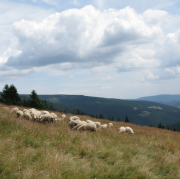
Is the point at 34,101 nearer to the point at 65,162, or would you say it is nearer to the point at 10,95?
the point at 10,95

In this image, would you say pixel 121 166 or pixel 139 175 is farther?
pixel 121 166

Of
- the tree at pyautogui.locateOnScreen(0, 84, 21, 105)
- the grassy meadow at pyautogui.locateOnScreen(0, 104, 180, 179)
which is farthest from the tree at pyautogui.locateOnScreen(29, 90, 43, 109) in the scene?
the grassy meadow at pyautogui.locateOnScreen(0, 104, 180, 179)

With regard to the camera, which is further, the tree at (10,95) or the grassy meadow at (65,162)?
the tree at (10,95)

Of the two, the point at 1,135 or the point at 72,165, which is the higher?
the point at 1,135

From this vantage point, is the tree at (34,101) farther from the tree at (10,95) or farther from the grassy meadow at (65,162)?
the grassy meadow at (65,162)

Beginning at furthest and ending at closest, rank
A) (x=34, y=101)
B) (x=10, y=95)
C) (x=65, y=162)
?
(x=34, y=101), (x=10, y=95), (x=65, y=162)

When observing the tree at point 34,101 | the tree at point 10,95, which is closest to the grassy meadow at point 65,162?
the tree at point 10,95

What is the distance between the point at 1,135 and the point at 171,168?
6822 mm

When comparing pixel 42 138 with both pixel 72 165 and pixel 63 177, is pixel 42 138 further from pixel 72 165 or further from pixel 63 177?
pixel 63 177

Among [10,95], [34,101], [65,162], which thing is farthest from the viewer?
[34,101]

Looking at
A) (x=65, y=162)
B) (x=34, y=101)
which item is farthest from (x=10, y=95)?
(x=65, y=162)

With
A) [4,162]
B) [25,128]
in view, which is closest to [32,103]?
[25,128]

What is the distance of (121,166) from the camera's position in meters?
4.84

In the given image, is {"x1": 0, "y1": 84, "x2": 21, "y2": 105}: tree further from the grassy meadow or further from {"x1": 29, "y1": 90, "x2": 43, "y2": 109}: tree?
the grassy meadow
